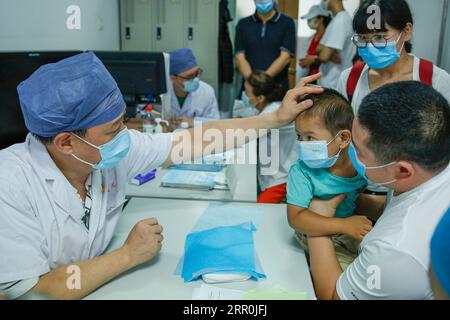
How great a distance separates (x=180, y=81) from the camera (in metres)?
3.10

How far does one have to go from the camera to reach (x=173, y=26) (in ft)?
14.3

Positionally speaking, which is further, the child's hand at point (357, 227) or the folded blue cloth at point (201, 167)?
the folded blue cloth at point (201, 167)

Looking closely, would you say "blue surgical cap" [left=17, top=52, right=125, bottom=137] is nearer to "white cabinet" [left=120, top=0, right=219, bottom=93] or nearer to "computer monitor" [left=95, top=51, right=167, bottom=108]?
"computer monitor" [left=95, top=51, right=167, bottom=108]

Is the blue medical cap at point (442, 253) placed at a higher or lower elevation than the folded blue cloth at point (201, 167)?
higher

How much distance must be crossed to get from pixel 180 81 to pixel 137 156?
1708mm

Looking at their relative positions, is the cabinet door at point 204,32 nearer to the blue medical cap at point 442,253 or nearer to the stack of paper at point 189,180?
the stack of paper at point 189,180

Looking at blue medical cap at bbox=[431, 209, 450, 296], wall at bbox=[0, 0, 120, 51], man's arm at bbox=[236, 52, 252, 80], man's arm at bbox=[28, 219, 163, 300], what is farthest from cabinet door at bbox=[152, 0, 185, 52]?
blue medical cap at bbox=[431, 209, 450, 296]

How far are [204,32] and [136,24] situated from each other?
0.72 metres

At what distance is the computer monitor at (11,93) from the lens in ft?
5.53

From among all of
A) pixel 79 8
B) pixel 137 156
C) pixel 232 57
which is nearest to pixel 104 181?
pixel 137 156

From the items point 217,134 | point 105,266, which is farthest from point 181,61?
Answer: point 105,266

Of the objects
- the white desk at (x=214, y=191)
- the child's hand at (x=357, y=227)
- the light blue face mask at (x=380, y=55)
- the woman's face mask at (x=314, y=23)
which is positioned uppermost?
the woman's face mask at (x=314, y=23)

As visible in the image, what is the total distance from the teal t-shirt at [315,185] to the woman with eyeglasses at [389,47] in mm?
432

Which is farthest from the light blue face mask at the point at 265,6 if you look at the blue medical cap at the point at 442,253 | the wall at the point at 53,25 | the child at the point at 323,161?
the blue medical cap at the point at 442,253
